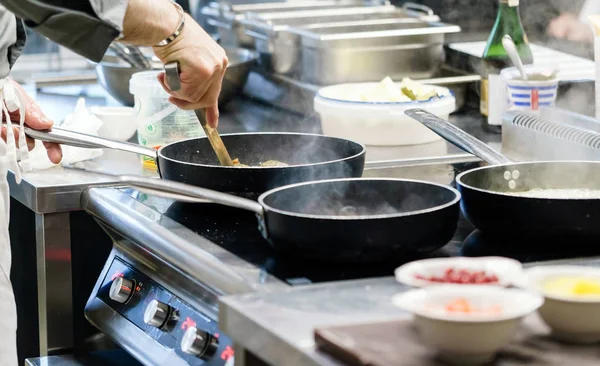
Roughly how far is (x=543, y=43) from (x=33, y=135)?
1.45 m

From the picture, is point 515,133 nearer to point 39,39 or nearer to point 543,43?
point 543,43

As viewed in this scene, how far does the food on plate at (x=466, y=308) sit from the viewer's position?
0.99 m

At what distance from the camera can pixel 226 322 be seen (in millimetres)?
1185

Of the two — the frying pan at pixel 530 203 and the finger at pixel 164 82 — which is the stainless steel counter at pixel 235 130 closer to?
the finger at pixel 164 82

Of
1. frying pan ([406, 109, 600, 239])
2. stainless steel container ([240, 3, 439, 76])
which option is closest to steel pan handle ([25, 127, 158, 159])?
frying pan ([406, 109, 600, 239])

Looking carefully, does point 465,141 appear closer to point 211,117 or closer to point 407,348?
point 211,117

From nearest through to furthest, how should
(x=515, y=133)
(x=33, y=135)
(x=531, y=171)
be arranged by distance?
(x=531, y=171), (x=33, y=135), (x=515, y=133)

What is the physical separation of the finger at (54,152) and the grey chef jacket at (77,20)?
1.46 ft

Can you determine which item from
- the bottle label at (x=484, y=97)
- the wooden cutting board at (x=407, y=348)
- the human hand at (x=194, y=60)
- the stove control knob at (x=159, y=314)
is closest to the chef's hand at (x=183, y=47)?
the human hand at (x=194, y=60)

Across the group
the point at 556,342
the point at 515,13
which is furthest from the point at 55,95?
the point at 556,342

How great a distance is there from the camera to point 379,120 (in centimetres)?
212

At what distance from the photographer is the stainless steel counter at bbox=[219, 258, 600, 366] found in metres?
1.06

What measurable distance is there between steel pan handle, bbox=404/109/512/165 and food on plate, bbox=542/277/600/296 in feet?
1.79

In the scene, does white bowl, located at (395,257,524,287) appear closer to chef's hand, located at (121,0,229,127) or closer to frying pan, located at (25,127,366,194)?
frying pan, located at (25,127,366,194)
